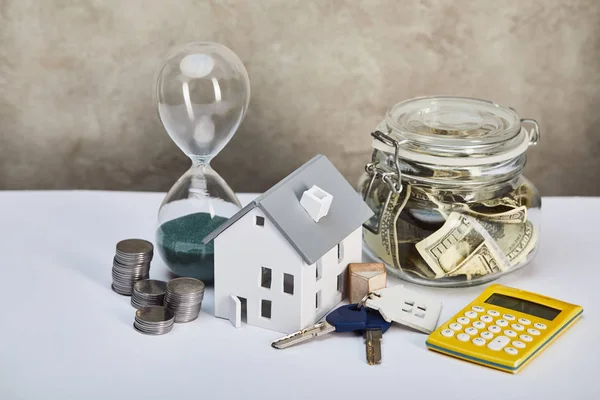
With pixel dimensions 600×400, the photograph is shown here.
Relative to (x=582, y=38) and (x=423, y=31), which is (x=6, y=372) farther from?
(x=582, y=38)

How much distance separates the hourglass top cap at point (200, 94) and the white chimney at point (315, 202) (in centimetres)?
14

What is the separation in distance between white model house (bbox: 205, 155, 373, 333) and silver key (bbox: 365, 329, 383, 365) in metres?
0.07

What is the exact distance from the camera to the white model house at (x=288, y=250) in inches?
33.4

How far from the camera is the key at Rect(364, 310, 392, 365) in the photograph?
0.83 meters

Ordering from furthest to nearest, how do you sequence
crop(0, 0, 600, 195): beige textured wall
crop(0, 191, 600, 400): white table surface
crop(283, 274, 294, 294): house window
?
crop(0, 0, 600, 195): beige textured wall, crop(283, 274, 294, 294): house window, crop(0, 191, 600, 400): white table surface

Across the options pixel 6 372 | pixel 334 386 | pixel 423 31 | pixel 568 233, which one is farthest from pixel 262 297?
pixel 423 31

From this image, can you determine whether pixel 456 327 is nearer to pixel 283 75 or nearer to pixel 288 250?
pixel 288 250

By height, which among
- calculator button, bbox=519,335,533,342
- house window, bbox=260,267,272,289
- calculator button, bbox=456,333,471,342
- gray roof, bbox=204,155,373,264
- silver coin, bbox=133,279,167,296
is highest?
gray roof, bbox=204,155,373,264

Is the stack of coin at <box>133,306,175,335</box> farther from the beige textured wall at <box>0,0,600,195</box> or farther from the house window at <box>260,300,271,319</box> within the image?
the beige textured wall at <box>0,0,600,195</box>

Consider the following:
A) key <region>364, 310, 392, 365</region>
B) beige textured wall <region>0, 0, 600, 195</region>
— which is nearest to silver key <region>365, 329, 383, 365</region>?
key <region>364, 310, 392, 365</region>

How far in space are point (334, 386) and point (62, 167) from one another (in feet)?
2.48

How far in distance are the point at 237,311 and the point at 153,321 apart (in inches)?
3.4

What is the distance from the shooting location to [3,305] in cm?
93

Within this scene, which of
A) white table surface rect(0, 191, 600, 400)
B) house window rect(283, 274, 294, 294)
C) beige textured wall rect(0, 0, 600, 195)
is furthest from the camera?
beige textured wall rect(0, 0, 600, 195)
